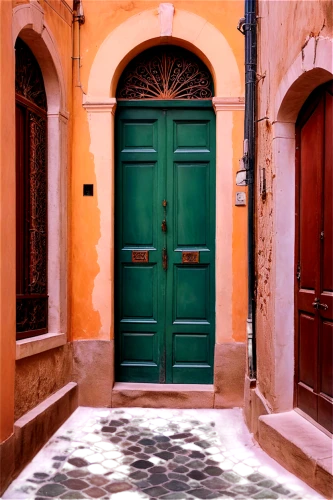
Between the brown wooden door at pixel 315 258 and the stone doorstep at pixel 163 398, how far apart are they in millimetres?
1529

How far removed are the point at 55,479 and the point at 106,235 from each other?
2606mm

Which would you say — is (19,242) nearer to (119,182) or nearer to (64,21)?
(119,182)

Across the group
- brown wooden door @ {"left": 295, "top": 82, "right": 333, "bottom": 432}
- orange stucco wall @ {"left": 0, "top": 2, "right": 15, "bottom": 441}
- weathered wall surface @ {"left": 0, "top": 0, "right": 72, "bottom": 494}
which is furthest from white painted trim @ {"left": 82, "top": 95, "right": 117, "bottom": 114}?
brown wooden door @ {"left": 295, "top": 82, "right": 333, "bottom": 432}

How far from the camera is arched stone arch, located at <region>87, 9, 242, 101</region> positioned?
5.76 meters

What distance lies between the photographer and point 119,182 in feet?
19.9

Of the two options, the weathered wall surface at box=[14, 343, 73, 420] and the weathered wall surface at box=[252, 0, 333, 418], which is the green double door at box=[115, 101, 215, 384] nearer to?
the weathered wall surface at box=[14, 343, 73, 420]

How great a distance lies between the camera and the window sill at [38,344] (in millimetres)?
4351

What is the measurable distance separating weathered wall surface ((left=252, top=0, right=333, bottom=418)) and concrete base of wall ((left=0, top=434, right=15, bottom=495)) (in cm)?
206

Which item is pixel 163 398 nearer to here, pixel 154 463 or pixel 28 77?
pixel 154 463

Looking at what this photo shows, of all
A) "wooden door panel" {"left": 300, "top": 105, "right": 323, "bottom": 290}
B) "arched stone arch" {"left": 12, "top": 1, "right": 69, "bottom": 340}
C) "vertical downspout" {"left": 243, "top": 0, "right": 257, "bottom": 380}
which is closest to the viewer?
"wooden door panel" {"left": 300, "top": 105, "right": 323, "bottom": 290}

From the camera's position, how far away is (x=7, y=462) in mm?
3799

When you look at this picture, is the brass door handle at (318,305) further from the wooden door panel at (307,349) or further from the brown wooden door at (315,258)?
the wooden door panel at (307,349)

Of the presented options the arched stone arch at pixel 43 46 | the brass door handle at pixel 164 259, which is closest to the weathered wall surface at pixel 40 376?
the brass door handle at pixel 164 259

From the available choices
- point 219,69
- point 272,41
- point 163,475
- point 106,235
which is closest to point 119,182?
point 106,235
